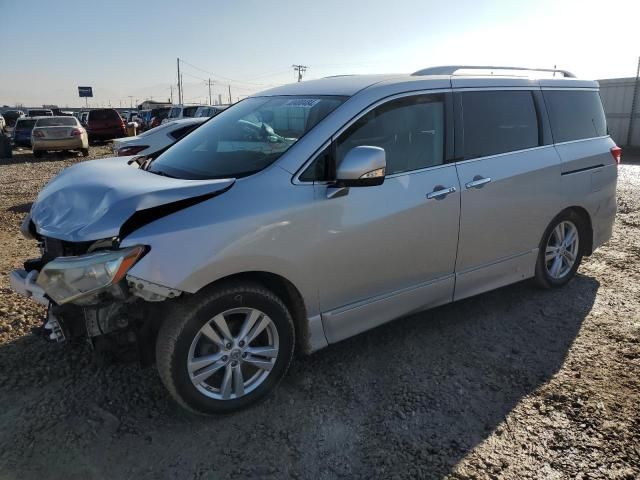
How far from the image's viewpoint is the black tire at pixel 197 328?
8.69 ft

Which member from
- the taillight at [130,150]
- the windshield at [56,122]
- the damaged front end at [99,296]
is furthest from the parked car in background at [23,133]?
the damaged front end at [99,296]

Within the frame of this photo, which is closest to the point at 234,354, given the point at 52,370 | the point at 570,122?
the point at 52,370

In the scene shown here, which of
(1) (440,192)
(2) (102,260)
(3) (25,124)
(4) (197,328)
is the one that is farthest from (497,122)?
(3) (25,124)

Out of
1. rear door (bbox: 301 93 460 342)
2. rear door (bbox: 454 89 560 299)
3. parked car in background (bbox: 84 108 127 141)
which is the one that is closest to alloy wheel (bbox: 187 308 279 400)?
rear door (bbox: 301 93 460 342)

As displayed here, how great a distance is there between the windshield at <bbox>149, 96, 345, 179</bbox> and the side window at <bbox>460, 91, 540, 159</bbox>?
1095 millimetres

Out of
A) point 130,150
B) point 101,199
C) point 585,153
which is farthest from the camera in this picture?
point 130,150

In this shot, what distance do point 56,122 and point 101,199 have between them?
18.9 metres

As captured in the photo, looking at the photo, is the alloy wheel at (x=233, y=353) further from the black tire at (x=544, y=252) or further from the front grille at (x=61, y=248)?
the black tire at (x=544, y=252)

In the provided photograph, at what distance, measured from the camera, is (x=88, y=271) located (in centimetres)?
250

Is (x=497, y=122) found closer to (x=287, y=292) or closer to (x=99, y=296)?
(x=287, y=292)

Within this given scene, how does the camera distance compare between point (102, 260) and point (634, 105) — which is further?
point (634, 105)

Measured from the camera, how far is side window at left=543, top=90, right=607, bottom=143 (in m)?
4.45

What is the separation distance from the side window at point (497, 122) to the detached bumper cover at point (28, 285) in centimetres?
289

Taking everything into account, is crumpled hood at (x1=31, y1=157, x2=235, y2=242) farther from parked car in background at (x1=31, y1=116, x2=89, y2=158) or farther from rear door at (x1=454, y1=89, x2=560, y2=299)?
parked car in background at (x1=31, y1=116, x2=89, y2=158)
